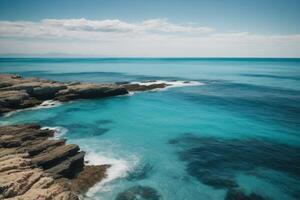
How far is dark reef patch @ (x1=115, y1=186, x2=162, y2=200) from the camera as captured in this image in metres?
19.9

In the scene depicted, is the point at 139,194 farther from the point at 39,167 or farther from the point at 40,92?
the point at 40,92

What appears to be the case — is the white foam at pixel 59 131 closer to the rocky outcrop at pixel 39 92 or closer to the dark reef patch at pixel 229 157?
the dark reef patch at pixel 229 157

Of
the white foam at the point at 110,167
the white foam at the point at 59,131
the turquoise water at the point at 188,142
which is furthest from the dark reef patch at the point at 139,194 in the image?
the white foam at the point at 59,131

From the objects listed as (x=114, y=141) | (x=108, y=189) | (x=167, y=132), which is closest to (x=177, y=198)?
(x=108, y=189)

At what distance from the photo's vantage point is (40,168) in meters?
19.2

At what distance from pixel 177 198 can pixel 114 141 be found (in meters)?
14.0

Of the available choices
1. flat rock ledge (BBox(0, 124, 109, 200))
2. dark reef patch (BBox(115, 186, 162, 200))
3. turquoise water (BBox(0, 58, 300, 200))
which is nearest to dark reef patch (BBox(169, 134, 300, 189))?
turquoise water (BBox(0, 58, 300, 200))

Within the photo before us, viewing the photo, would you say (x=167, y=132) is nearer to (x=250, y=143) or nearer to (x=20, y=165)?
(x=250, y=143)

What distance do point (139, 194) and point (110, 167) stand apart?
18.2ft

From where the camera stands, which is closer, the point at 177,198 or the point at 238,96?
the point at 177,198

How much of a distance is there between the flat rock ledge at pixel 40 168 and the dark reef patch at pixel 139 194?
2.94 metres

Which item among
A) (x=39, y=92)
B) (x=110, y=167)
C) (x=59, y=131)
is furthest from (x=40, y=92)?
(x=110, y=167)

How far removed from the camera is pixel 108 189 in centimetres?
2098

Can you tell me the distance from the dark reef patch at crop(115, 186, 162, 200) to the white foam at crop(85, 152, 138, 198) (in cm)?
151
